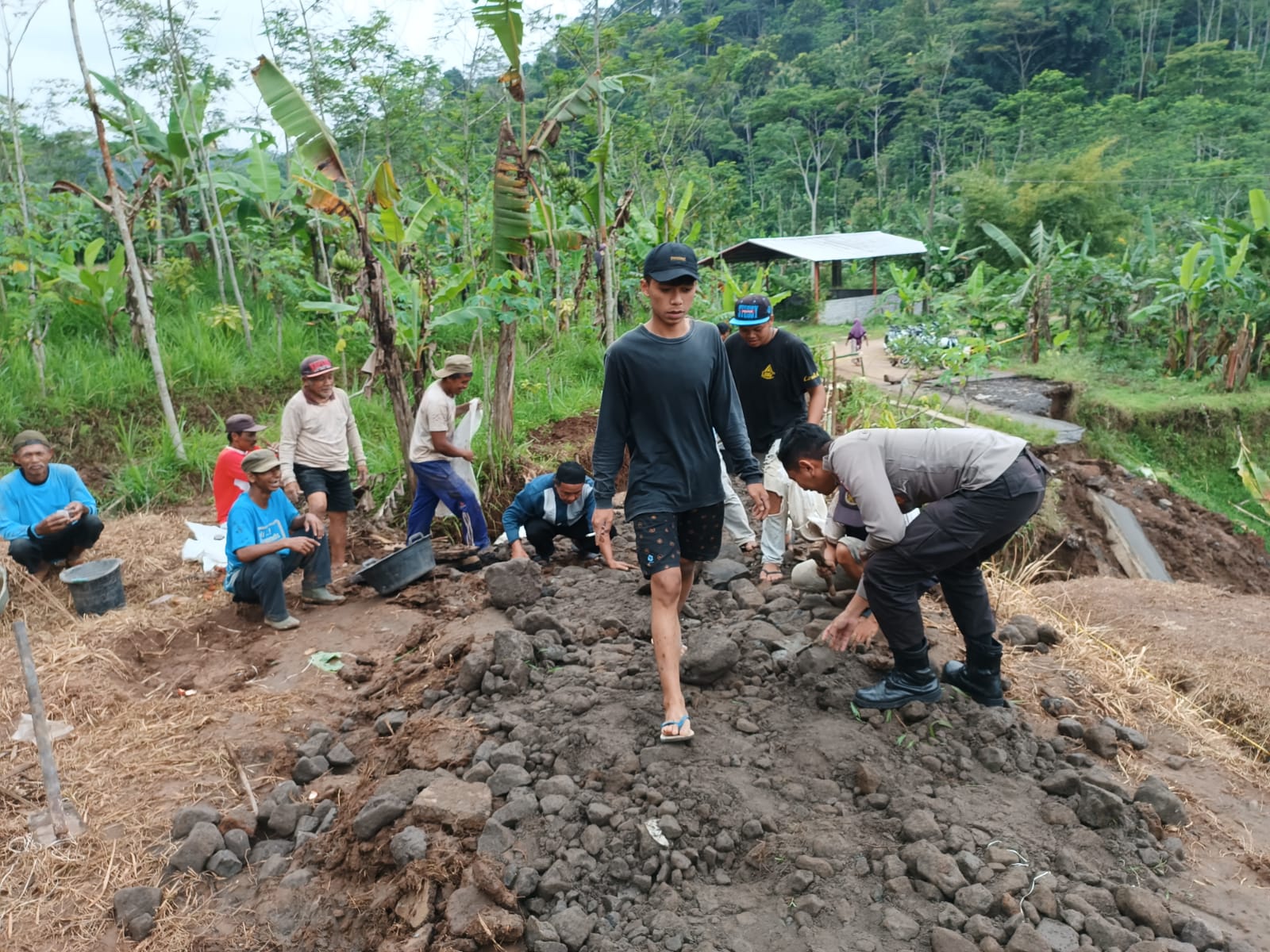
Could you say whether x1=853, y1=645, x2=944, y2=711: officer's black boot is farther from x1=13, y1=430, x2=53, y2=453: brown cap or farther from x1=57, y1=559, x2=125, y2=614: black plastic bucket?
x1=13, y1=430, x2=53, y2=453: brown cap

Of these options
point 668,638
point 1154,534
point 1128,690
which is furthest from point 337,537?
point 1154,534

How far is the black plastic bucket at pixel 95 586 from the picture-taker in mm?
5551

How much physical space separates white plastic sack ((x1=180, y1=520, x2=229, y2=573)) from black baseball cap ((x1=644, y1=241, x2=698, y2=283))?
453 centimetres

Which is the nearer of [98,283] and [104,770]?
[104,770]

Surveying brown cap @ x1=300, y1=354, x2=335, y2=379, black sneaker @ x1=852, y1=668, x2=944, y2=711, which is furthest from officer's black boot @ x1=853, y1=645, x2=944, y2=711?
brown cap @ x1=300, y1=354, x2=335, y2=379

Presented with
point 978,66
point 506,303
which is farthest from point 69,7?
point 978,66

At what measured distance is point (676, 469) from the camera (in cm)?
328

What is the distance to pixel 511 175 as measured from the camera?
666 centimetres

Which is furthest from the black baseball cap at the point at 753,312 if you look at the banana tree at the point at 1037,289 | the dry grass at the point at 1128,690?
the banana tree at the point at 1037,289

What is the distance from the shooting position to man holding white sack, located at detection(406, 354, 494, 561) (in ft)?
18.8

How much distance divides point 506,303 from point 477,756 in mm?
4282

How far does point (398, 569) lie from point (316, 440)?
3.44 feet

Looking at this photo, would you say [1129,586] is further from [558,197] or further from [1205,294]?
[1205,294]

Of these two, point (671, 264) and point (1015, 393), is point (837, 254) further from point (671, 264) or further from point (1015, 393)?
point (671, 264)
